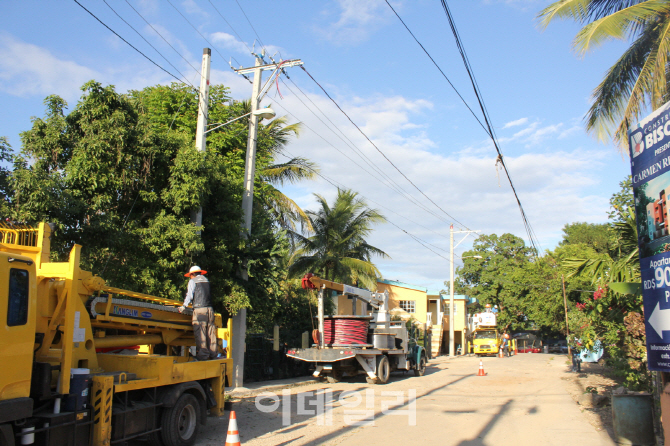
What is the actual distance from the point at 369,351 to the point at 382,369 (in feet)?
4.72

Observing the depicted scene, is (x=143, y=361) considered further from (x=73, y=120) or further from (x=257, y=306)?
(x=257, y=306)

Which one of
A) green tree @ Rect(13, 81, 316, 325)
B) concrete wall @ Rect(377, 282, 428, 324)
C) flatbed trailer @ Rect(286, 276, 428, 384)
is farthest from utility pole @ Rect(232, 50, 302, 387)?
concrete wall @ Rect(377, 282, 428, 324)

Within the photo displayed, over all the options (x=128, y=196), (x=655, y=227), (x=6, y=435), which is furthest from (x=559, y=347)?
(x=6, y=435)

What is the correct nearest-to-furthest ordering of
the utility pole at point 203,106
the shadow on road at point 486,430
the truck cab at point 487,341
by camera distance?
the shadow on road at point 486,430, the utility pole at point 203,106, the truck cab at point 487,341

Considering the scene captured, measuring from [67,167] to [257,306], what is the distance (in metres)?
6.47

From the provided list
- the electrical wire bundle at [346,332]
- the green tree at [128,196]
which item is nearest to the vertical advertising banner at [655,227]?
the green tree at [128,196]

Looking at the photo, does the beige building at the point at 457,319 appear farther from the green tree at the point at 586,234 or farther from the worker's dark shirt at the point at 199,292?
the worker's dark shirt at the point at 199,292

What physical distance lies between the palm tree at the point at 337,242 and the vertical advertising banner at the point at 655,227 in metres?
19.3

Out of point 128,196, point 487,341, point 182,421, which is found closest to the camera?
point 182,421

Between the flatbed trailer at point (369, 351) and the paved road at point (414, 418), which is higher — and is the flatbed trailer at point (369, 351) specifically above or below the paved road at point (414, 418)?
above

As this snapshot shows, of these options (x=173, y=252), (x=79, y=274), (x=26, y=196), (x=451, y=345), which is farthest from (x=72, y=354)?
(x=451, y=345)

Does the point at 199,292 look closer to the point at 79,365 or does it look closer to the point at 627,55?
the point at 79,365

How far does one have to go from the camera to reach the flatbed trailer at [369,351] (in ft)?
53.8

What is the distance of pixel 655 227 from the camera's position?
7.27m
